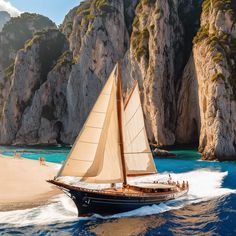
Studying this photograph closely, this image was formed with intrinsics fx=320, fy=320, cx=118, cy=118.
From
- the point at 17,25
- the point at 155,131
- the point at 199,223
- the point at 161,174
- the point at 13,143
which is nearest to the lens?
the point at 199,223

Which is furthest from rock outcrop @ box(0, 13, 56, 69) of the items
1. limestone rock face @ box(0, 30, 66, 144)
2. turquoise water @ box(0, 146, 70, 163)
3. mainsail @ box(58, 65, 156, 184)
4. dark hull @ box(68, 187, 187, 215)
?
dark hull @ box(68, 187, 187, 215)

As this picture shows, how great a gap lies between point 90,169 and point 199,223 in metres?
9.35

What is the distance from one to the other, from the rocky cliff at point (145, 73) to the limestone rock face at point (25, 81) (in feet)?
1.25

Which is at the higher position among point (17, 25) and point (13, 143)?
point (17, 25)

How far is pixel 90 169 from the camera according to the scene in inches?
1027

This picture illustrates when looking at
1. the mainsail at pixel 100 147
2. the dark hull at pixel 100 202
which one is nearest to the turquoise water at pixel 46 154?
the mainsail at pixel 100 147

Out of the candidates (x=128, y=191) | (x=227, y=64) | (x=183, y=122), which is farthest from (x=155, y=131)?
(x=128, y=191)

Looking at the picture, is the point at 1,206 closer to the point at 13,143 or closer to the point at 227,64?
the point at 227,64

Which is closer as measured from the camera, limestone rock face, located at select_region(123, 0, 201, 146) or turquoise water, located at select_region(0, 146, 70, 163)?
turquoise water, located at select_region(0, 146, 70, 163)

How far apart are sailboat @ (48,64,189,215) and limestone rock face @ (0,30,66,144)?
9274cm

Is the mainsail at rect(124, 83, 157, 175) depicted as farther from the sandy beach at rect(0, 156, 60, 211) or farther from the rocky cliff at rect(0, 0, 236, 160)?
the rocky cliff at rect(0, 0, 236, 160)

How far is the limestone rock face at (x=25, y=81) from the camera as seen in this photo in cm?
12207

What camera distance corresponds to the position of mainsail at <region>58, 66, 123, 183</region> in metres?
25.5

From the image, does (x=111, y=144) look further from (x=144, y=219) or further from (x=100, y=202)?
(x=144, y=219)
